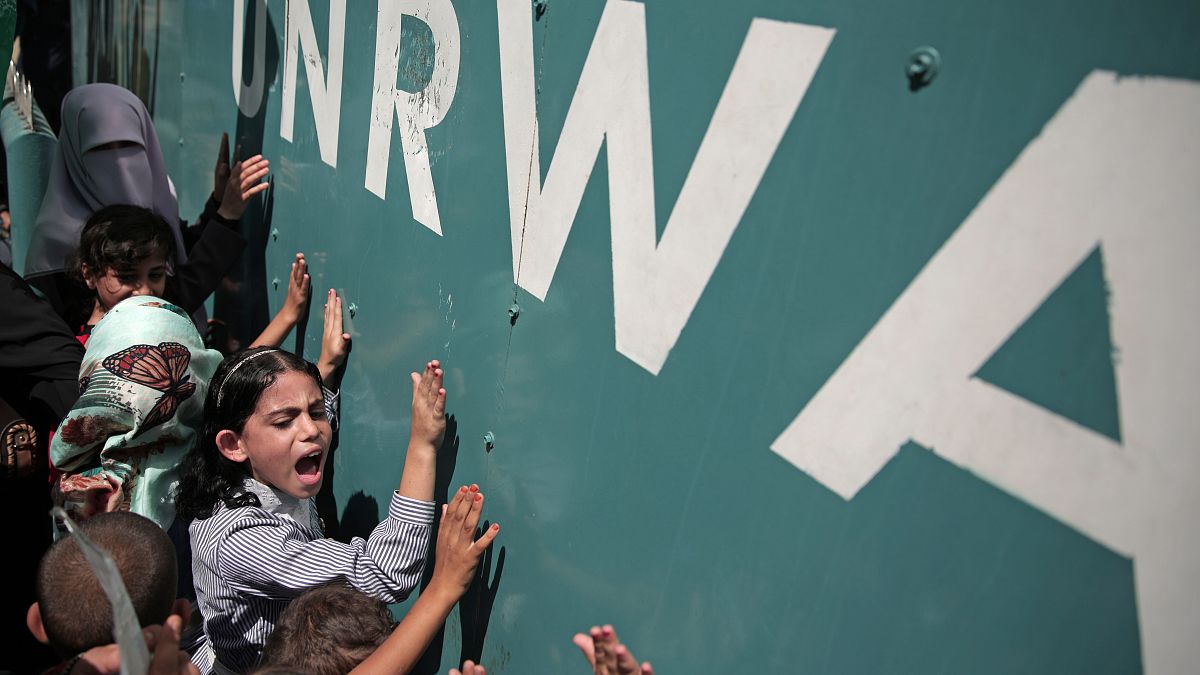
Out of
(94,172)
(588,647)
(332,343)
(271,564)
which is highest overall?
(94,172)

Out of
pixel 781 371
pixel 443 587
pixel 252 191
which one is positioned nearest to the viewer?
pixel 781 371

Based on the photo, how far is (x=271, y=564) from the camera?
4.81ft

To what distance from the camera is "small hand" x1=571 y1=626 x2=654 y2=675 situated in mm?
1064

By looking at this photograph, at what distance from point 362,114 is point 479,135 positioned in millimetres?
525

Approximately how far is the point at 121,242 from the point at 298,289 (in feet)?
1.34

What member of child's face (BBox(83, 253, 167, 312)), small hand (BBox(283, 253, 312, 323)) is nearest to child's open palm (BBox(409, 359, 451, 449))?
small hand (BBox(283, 253, 312, 323))

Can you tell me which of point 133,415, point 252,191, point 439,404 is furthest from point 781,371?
point 252,191

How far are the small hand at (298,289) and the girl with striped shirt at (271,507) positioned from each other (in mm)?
575

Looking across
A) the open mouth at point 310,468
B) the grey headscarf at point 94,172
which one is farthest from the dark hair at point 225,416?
the grey headscarf at point 94,172

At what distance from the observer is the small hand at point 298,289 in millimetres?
2295

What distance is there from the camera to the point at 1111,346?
64cm

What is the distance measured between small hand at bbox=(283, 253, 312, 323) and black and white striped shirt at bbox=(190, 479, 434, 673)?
0.78 metres

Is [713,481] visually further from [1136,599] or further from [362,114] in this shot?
[362,114]

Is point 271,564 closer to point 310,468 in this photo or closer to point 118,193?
point 310,468
